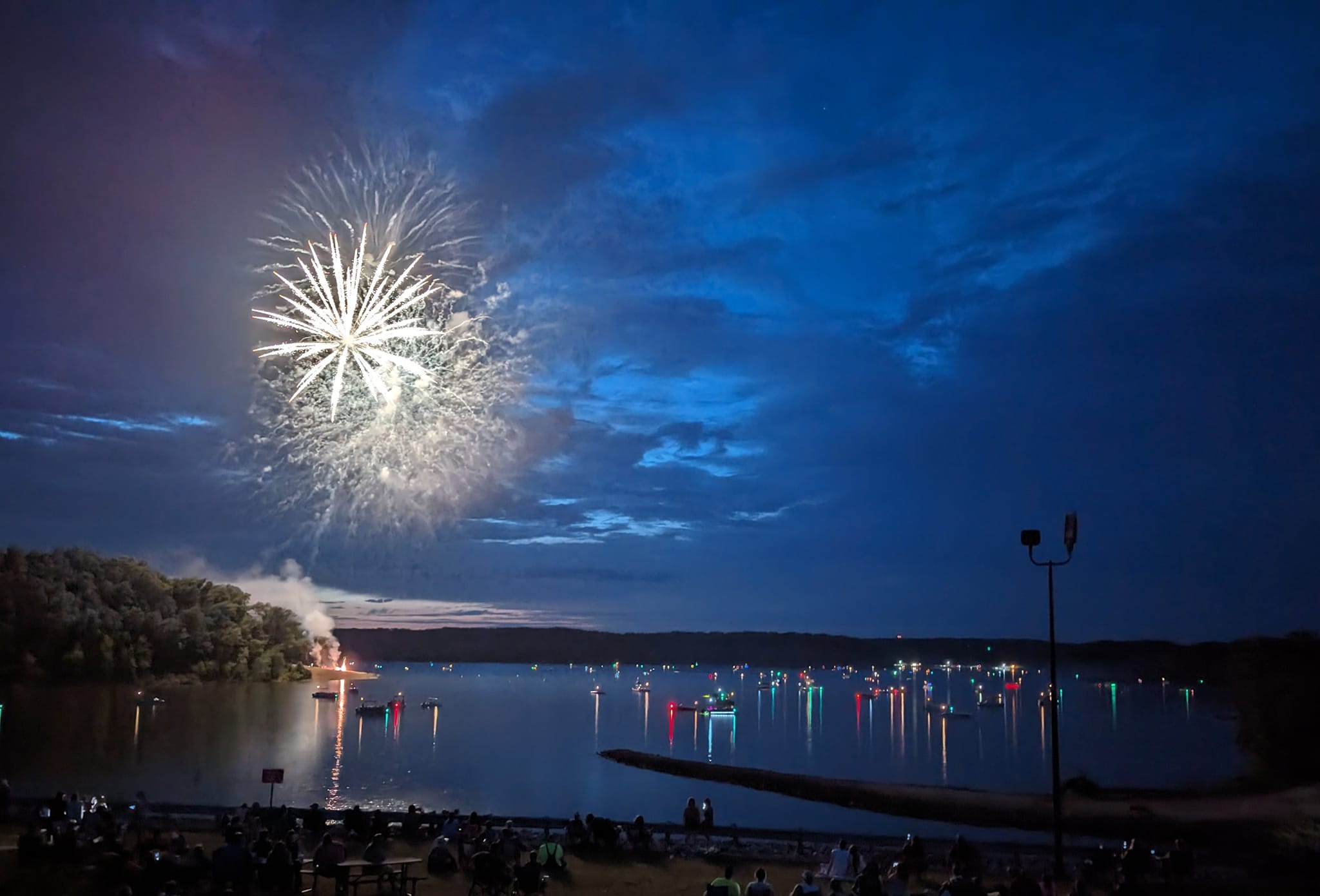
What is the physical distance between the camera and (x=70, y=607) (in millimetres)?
113188

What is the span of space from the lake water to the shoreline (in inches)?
73.2

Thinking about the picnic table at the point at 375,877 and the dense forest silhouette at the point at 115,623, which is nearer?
the picnic table at the point at 375,877

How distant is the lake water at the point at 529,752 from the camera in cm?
5291

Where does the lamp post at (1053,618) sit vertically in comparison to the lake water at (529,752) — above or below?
above

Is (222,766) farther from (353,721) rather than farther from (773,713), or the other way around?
(773,713)

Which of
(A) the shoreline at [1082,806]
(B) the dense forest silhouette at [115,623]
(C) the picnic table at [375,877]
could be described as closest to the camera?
(C) the picnic table at [375,877]

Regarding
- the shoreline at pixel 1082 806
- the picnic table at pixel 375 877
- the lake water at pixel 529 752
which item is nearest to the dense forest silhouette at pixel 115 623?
the lake water at pixel 529 752

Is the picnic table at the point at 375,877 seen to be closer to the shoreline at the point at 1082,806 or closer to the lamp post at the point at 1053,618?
the lamp post at the point at 1053,618

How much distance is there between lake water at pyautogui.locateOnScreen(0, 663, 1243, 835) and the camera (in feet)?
174

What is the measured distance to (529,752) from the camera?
8756 cm

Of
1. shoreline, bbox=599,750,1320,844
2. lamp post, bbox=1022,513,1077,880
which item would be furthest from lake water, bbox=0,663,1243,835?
lamp post, bbox=1022,513,1077,880

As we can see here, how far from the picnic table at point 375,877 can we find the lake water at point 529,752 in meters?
33.3

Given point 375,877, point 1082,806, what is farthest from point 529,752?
point 375,877

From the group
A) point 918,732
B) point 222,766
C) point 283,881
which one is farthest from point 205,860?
point 918,732
